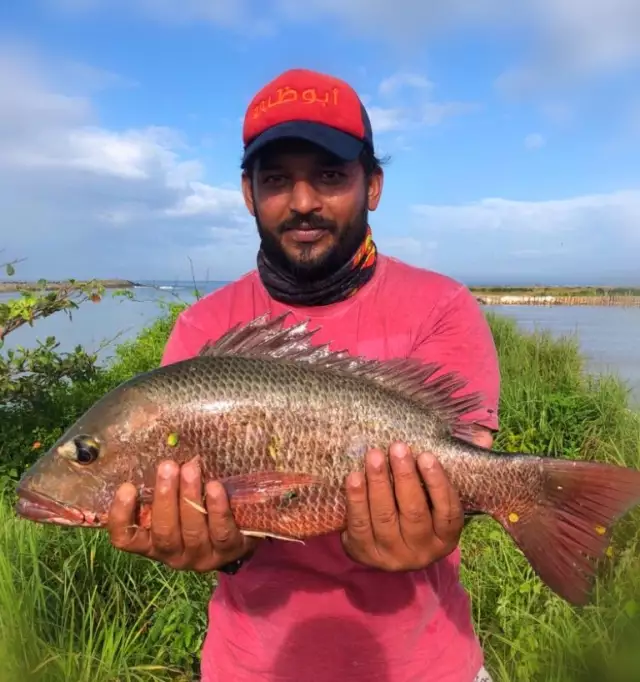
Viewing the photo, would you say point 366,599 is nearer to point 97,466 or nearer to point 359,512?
point 359,512

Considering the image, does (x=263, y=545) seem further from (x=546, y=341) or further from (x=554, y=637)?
(x=546, y=341)

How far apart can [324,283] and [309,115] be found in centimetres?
68

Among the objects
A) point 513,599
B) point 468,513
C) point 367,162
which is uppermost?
point 367,162

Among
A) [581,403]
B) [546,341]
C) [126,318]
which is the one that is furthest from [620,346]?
[126,318]

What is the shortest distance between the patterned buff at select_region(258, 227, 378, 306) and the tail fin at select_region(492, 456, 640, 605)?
0.99 meters

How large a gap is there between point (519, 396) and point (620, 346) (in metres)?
13.3

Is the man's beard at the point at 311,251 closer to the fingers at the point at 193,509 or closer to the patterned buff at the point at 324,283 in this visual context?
the patterned buff at the point at 324,283

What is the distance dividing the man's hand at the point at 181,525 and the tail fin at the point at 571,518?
98 centimetres

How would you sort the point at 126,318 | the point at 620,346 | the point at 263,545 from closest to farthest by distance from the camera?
the point at 263,545, the point at 620,346, the point at 126,318

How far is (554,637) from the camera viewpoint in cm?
396

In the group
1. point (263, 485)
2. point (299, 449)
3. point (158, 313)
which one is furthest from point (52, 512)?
point (158, 313)

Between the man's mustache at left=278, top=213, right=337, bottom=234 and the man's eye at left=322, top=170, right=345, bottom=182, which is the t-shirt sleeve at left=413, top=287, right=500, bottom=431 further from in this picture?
the man's eye at left=322, top=170, right=345, bottom=182

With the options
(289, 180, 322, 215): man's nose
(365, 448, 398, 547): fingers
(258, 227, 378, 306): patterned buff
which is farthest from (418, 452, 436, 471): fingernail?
(289, 180, 322, 215): man's nose

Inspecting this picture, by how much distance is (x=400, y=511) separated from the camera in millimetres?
2260
